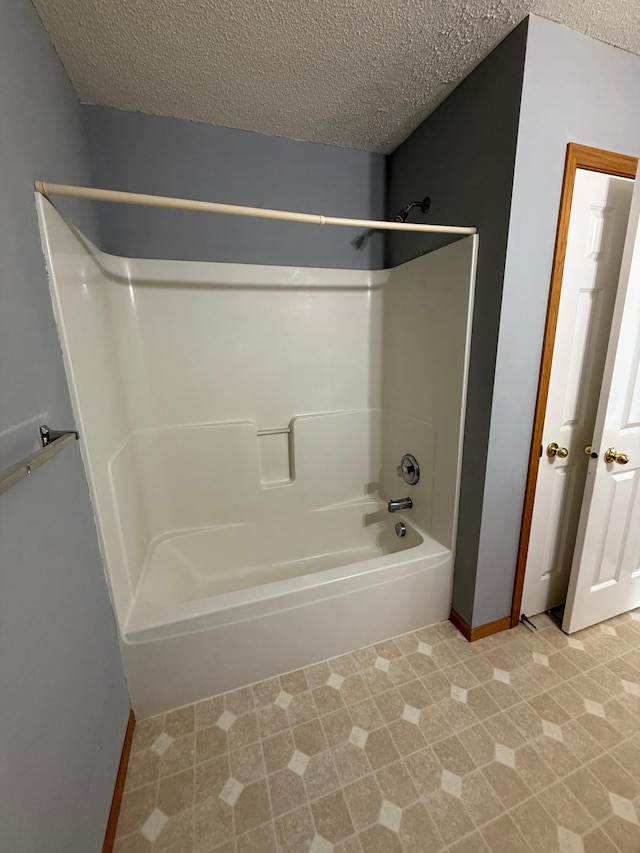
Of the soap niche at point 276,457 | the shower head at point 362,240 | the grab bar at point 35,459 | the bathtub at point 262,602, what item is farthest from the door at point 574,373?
the grab bar at point 35,459

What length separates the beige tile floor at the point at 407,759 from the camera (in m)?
0.97

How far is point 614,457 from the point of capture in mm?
1384

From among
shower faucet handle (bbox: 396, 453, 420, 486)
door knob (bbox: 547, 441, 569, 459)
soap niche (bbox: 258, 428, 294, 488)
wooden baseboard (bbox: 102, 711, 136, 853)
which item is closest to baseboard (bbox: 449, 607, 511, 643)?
shower faucet handle (bbox: 396, 453, 420, 486)

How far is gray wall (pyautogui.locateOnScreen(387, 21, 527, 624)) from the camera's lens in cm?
118

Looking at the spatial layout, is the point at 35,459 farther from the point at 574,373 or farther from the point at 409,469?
the point at 574,373

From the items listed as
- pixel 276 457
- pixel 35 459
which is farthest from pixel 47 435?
pixel 276 457

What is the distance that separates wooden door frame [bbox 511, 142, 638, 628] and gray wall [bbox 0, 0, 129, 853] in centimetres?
165

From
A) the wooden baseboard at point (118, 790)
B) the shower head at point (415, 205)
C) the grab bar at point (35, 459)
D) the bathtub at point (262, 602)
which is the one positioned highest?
the shower head at point (415, 205)

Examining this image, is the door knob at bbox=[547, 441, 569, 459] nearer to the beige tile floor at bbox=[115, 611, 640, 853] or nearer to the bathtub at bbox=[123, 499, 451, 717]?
the bathtub at bbox=[123, 499, 451, 717]

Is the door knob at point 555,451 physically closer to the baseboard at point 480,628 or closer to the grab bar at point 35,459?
the baseboard at point 480,628

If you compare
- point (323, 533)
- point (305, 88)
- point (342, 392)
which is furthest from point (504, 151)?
point (323, 533)

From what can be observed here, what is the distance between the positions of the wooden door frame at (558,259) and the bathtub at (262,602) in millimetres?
555

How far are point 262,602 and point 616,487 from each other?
61.8 inches

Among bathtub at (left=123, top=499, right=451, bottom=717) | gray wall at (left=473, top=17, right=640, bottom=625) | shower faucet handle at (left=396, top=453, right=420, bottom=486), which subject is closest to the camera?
gray wall at (left=473, top=17, right=640, bottom=625)
